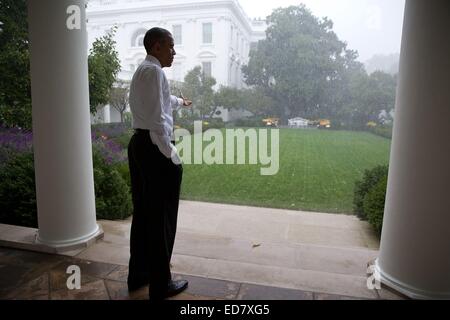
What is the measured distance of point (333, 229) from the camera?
133 inches

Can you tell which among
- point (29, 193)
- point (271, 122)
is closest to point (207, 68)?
point (271, 122)

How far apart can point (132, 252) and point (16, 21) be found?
5.49m

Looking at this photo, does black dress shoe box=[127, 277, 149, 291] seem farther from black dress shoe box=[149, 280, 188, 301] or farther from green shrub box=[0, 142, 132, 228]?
green shrub box=[0, 142, 132, 228]

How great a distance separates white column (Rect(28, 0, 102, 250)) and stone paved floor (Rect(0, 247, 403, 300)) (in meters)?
0.25

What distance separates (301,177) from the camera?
6.61m

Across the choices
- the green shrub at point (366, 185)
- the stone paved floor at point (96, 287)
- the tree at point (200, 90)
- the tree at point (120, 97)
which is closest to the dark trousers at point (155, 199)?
the stone paved floor at point (96, 287)

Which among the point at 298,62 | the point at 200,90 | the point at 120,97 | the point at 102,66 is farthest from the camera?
the point at 298,62

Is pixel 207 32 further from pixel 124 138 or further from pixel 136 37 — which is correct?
pixel 124 138

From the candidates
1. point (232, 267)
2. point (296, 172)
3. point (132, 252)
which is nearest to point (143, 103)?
point (132, 252)

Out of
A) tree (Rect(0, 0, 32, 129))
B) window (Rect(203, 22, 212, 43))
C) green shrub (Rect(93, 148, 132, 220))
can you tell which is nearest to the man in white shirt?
green shrub (Rect(93, 148, 132, 220))

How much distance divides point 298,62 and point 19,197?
40.4 feet

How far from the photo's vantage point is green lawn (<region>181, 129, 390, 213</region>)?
16.0ft

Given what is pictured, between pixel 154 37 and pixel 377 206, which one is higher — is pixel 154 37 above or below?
above
